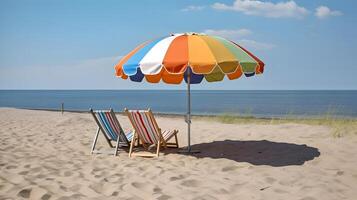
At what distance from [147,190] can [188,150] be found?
2.62m

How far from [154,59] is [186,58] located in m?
0.51

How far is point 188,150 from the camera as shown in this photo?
6844 mm

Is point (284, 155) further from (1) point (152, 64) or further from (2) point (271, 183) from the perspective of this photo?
(1) point (152, 64)

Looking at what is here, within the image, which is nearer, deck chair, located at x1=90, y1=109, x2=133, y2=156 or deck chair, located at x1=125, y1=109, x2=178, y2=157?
deck chair, located at x1=125, y1=109, x2=178, y2=157

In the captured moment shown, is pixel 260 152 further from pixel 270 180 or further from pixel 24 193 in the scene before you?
pixel 24 193

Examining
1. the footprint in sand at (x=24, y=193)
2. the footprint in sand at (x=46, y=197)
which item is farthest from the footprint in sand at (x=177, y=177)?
the footprint in sand at (x=24, y=193)

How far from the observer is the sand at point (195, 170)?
4176 millimetres

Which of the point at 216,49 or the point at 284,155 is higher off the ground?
the point at 216,49

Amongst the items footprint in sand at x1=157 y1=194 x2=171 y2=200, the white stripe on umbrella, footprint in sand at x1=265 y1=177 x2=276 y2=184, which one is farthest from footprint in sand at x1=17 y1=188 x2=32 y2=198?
footprint in sand at x1=265 y1=177 x2=276 y2=184

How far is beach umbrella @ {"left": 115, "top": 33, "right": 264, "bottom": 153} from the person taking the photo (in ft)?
17.8

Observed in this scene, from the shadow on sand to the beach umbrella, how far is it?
1.40m

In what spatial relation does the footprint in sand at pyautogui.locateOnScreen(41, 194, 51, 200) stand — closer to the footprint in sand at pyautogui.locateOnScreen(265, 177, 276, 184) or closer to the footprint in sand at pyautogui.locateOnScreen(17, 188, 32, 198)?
the footprint in sand at pyautogui.locateOnScreen(17, 188, 32, 198)

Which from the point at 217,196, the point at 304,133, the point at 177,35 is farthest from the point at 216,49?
the point at 304,133

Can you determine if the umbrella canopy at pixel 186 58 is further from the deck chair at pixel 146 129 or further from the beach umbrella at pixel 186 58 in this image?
the deck chair at pixel 146 129
